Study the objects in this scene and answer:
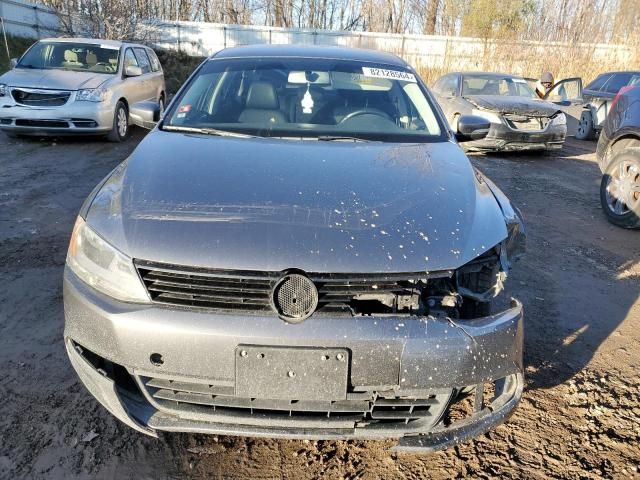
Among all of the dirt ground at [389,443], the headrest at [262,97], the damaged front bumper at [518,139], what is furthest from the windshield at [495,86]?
the headrest at [262,97]

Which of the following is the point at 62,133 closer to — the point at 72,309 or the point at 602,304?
the point at 72,309

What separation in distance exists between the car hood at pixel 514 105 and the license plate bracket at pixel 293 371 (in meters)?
7.47

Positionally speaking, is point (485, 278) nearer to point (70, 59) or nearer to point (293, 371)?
point (293, 371)

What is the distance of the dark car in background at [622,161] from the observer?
4.86 metres

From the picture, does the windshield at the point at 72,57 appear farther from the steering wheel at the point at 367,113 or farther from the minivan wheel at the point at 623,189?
the minivan wheel at the point at 623,189

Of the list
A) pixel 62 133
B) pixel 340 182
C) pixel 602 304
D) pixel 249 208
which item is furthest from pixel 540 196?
pixel 62 133

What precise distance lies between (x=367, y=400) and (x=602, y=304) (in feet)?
8.28

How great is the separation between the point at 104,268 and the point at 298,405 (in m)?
0.83

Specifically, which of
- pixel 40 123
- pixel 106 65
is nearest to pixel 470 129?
pixel 40 123

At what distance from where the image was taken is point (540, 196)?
6.20 metres

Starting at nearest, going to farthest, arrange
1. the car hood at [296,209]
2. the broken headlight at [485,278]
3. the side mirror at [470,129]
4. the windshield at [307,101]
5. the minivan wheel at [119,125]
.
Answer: the car hood at [296,209], the broken headlight at [485,278], the windshield at [307,101], the side mirror at [470,129], the minivan wheel at [119,125]

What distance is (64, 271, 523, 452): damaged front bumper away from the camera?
160 cm

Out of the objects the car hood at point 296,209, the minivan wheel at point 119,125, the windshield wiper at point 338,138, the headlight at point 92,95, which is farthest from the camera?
the minivan wheel at point 119,125

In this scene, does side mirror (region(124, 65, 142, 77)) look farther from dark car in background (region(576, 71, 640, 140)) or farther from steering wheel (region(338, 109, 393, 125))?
dark car in background (region(576, 71, 640, 140))
